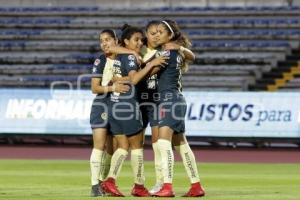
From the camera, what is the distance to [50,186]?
15.1 meters

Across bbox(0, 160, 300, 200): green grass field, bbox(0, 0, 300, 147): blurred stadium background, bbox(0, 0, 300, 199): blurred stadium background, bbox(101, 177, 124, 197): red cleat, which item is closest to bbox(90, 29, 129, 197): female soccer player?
→ bbox(101, 177, 124, 197): red cleat

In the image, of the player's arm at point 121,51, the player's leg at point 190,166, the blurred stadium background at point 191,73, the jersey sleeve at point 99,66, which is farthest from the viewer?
the blurred stadium background at point 191,73

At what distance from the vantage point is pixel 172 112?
12.3 m

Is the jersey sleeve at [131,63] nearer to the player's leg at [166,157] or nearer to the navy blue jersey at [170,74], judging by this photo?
the navy blue jersey at [170,74]

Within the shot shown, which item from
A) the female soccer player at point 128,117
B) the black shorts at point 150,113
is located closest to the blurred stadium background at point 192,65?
the black shorts at point 150,113

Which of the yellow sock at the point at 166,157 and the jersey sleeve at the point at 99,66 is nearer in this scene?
the yellow sock at the point at 166,157

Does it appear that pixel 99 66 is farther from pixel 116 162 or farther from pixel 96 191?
pixel 96 191

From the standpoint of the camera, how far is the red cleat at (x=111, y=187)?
41.0ft

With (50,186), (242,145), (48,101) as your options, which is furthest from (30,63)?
(50,186)

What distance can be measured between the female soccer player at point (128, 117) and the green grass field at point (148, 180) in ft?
Answer: 1.01

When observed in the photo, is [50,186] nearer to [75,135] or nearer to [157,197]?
[157,197]

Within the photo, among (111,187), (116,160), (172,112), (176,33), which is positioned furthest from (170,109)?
(111,187)

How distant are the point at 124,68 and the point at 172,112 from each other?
89 cm

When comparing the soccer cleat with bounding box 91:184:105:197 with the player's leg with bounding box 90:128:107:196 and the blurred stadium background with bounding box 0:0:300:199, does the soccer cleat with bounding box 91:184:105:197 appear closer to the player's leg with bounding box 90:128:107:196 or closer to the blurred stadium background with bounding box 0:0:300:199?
the player's leg with bounding box 90:128:107:196
